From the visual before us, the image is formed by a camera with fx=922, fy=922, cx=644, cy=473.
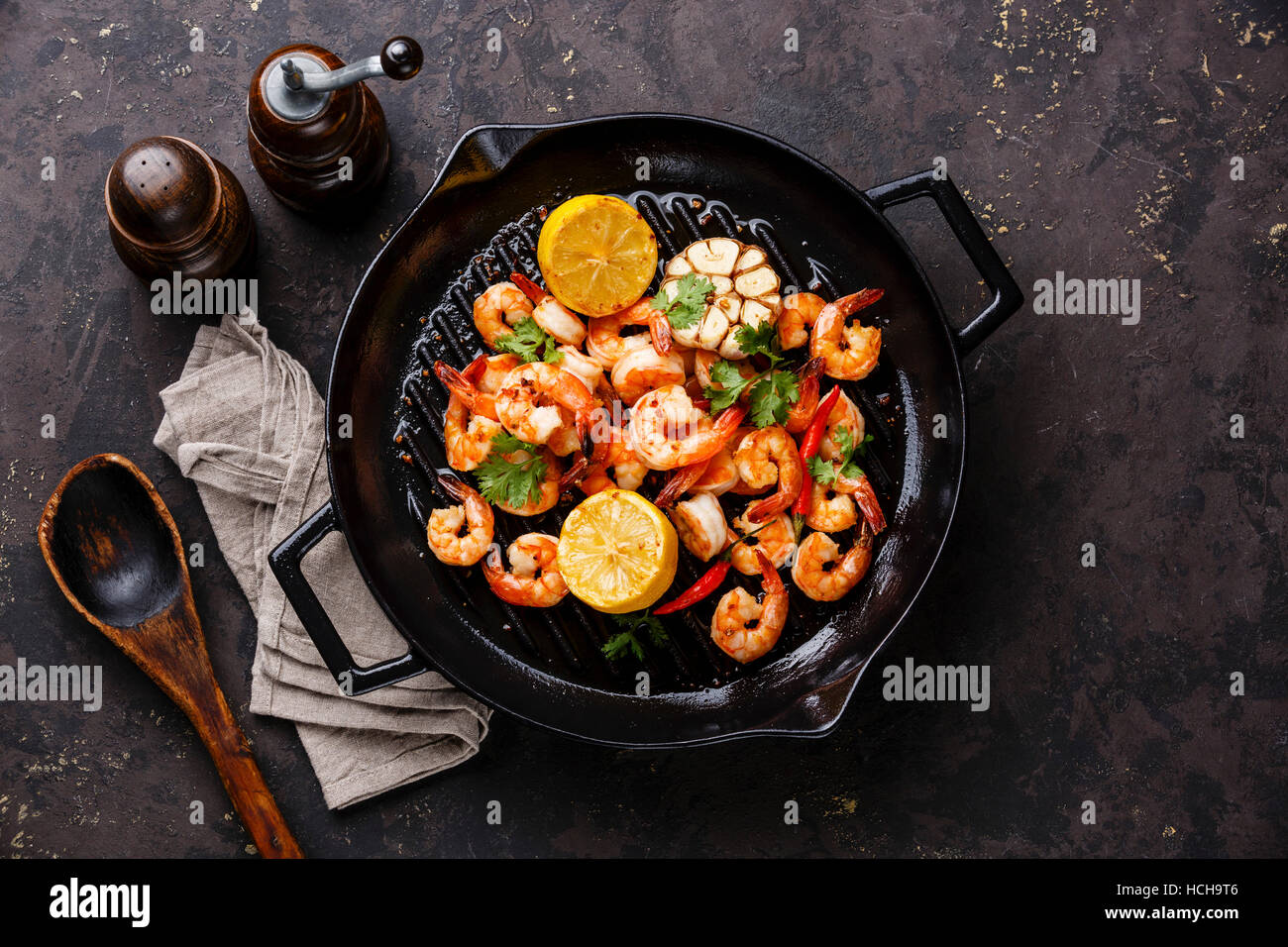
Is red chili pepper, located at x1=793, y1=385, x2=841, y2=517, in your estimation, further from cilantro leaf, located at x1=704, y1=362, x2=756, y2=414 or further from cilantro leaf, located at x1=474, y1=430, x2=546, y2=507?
cilantro leaf, located at x1=474, y1=430, x2=546, y2=507

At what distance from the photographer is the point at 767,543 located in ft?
12.0

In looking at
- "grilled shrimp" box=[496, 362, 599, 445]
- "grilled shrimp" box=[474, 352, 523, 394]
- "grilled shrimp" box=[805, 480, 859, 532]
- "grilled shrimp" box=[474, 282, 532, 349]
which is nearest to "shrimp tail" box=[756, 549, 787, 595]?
"grilled shrimp" box=[805, 480, 859, 532]

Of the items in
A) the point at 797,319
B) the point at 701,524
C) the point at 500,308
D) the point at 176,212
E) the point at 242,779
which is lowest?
the point at 242,779

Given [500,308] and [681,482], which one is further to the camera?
[500,308]

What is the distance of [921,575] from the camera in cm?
367

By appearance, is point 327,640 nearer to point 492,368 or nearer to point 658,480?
point 492,368

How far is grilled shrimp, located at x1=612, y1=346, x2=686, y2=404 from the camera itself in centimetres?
352

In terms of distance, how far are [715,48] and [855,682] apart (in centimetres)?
280

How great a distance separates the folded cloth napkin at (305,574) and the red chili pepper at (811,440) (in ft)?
5.21

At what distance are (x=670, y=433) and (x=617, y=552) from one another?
47 centimetres

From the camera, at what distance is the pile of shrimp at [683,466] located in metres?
3.53

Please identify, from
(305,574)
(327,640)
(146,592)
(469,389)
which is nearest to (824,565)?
(469,389)
